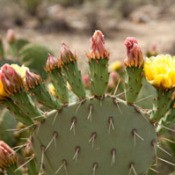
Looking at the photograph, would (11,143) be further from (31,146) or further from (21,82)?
(21,82)

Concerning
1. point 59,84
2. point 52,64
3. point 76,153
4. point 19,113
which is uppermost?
point 52,64

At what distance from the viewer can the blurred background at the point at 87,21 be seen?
15.4m

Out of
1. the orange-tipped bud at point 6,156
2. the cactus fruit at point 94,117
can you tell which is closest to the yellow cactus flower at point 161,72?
the cactus fruit at point 94,117

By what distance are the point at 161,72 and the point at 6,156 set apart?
2.68 feet

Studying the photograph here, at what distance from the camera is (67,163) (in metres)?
2.81

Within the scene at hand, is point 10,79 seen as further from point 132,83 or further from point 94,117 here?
point 132,83

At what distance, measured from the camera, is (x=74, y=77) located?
109 inches

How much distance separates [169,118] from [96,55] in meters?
0.51

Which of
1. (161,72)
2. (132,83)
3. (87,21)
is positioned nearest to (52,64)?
(132,83)

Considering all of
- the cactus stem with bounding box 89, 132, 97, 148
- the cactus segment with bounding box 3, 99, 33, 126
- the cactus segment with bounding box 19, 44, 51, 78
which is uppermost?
the cactus segment with bounding box 3, 99, 33, 126

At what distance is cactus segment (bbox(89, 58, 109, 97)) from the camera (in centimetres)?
271

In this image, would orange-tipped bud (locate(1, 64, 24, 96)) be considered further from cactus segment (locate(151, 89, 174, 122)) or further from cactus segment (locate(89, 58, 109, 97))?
cactus segment (locate(151, 89, 174, 122))

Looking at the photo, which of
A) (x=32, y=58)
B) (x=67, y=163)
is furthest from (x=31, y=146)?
(x=32, y=58)

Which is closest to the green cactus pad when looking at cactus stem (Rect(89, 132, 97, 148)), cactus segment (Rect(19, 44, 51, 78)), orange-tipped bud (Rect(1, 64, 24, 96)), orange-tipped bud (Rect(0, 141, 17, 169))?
cactus stem (Rect(89, 132, 97, 148))
